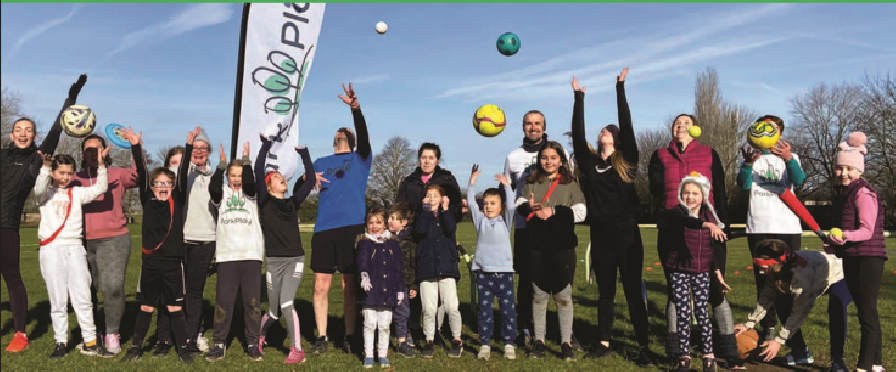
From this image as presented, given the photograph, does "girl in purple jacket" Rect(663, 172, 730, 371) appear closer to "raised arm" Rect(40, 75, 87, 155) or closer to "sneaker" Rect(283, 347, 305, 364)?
"sneaker" Rect(283, 347, 305, 364)

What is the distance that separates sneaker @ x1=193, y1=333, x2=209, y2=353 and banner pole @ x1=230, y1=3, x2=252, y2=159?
2022 millimetres

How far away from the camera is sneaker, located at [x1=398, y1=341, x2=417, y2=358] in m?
6.41

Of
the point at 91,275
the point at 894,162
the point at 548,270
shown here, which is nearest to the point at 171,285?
the point at 91,275

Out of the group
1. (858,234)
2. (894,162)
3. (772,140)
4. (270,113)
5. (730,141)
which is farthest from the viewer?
(730,141)

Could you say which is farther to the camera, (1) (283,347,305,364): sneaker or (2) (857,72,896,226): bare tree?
(2) (857,72,896,226): bare tree

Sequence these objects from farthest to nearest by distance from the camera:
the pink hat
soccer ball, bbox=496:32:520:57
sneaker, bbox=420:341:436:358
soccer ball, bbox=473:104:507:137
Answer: soccer ball, bbox=496:32:520:57
soccer ball, bbox=473:104:507:137
sneaker, bbox=420:341:436:358
the pink hat

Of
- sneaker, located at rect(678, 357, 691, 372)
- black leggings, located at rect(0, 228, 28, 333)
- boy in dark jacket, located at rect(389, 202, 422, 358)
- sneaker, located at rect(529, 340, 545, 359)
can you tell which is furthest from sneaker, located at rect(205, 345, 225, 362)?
sneaker, located at rect(678, 357, 691, 372)

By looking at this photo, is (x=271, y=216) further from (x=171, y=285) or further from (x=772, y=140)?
(x=772, y=140)

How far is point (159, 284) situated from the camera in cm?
626

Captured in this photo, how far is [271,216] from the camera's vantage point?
249 inches

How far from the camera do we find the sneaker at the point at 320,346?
6.56 m

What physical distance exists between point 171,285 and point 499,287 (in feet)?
10.6

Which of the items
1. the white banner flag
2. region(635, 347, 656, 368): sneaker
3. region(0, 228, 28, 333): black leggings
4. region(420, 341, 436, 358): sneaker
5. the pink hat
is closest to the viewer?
the pink hat

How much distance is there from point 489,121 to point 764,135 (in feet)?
9.12
